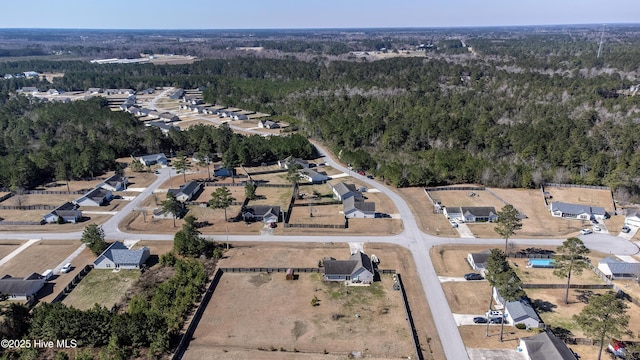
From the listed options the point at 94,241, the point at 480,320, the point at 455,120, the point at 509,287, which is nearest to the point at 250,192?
the point at 94,241

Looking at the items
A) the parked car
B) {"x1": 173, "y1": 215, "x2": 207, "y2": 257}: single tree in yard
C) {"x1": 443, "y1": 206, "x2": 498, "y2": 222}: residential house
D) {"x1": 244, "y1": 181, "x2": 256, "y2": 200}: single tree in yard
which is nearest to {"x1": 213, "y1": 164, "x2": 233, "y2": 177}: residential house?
{"x1": 244, "y1": 181, "x2": 256, "y2": 200}: single tree in yard

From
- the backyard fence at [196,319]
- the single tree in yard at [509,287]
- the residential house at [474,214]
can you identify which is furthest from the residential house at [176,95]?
the single tree in yard at [509,287]

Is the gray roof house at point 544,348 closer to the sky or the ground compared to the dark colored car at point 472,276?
closer to the sky

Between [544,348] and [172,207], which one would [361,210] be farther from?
[544,348]

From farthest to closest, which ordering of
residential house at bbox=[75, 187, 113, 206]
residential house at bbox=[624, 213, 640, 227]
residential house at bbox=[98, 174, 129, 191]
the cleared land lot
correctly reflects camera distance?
residential house at bbox=[98, 174, 129, 191] → residential house at bbox=[75, 187, 113, 206] → residential house at bbox=[624, 213, 640, 227] → the cleared land lot

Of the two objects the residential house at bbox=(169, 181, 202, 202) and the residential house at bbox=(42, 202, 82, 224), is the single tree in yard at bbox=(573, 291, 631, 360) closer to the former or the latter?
the residential house at bbox=(169, 181, 202, 202)

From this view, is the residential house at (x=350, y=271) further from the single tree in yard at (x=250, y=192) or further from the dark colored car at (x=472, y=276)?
the single tree in yard at (x=250, y=192)
